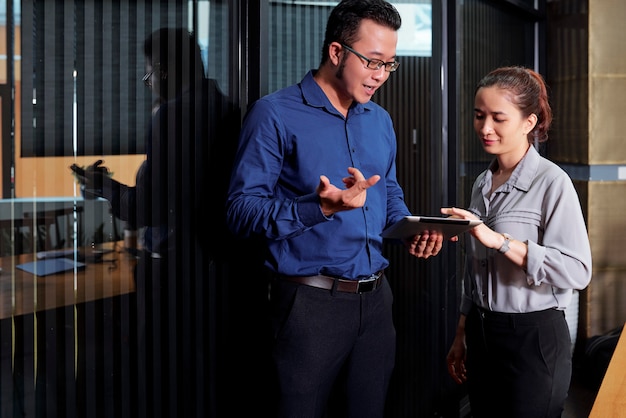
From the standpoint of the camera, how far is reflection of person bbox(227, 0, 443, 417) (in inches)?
79.5

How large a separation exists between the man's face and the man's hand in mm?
379

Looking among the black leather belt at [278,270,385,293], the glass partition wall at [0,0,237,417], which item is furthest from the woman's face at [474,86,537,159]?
the glass partition wall at [0,0,237,417]

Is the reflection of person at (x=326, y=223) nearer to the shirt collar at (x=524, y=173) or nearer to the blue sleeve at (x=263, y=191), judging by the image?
the blue sleeve at (x=263, y=191)

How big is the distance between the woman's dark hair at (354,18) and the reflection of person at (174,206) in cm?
40

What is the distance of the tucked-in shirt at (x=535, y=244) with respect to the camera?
197cm

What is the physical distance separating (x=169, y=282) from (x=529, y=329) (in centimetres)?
101

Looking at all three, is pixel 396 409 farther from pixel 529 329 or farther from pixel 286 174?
pixel 286 174

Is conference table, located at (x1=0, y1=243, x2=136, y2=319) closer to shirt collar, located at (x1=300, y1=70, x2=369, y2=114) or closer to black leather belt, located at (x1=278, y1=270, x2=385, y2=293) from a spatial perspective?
black leather belt, located at (x1=278, y1=270, x2=385, y2=293)

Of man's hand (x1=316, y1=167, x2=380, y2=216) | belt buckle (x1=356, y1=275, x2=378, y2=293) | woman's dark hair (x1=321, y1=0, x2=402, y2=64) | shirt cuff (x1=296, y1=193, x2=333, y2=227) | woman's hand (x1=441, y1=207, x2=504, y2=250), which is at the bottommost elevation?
belt buckle (x1=356, y1=275, x2=378, y2=293)

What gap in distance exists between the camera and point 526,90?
7.03ft

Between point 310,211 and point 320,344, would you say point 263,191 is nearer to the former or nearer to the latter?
point 310,211

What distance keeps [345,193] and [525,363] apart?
2.32 feet

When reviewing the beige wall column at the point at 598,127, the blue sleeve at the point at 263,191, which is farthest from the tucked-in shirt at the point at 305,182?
the beige wall column at the point at 598,127

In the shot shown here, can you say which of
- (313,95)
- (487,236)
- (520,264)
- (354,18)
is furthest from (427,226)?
(354,18)
